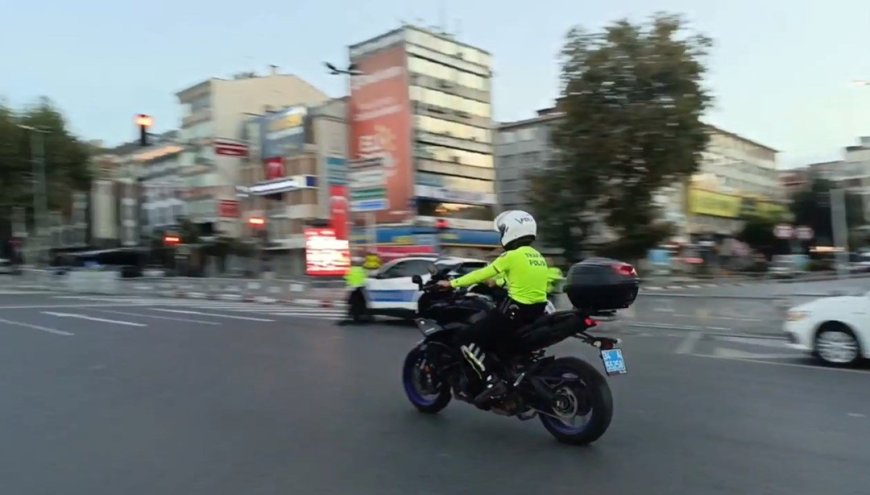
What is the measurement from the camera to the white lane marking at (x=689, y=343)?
1220 cm

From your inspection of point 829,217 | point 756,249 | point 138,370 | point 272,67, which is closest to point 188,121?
point 272,67

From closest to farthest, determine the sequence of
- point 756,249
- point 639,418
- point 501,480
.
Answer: point 501,480 → point 639,418 → point 756,249

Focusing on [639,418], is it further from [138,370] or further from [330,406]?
[138,370]

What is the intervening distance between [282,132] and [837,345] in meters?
53.5

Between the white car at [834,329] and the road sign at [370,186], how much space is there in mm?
14335

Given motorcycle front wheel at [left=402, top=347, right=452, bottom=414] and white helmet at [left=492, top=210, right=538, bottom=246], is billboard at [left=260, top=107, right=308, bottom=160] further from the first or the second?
white helmet at [left=492, top=210, right=538, bottom=246]

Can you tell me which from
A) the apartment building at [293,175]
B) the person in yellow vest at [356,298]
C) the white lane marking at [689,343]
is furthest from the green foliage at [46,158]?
the white lane marking at [689,343]

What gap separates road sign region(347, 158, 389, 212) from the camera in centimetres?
2375

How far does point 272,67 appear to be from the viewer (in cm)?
7025

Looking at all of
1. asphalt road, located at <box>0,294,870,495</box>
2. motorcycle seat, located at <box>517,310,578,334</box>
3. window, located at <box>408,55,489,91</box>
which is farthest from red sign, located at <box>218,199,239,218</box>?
motorcycle seat, located at <box>517,310,578,334</box>

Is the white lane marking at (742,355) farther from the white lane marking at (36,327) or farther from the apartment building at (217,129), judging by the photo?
the apartment building at (217,129)

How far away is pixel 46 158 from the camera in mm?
53000

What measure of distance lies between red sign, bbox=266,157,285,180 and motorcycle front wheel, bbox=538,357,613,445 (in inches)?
2192

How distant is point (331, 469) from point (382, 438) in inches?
36.3
